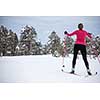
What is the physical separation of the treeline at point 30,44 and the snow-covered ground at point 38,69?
0.07 meters

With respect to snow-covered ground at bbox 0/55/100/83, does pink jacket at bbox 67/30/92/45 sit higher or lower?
higher

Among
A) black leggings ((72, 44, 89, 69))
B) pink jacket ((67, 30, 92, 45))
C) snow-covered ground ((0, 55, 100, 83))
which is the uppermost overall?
pink jacket ((67, 30, 92, 45))

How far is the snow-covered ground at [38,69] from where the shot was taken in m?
3.78

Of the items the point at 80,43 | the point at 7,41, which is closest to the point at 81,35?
the point at 80,43

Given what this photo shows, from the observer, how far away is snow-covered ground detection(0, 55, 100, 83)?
3779 millimetres

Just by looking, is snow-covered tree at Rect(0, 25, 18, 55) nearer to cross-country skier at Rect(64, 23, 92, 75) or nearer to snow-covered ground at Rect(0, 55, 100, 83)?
snow-covered ground at Rect(0, 55, 100, 83)

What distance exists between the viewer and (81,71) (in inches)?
149

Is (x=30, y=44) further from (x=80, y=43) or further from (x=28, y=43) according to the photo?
(x=80, y=43)

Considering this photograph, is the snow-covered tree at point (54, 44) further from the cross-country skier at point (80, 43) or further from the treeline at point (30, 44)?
the cross-country skier at point (80, 43)

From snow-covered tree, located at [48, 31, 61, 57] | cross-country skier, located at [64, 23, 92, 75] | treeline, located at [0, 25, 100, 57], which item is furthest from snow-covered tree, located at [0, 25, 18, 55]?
cross-country skier, located at [64, 23, 92, 75]

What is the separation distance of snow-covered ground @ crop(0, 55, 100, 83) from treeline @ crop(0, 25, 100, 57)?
0.07 metres
